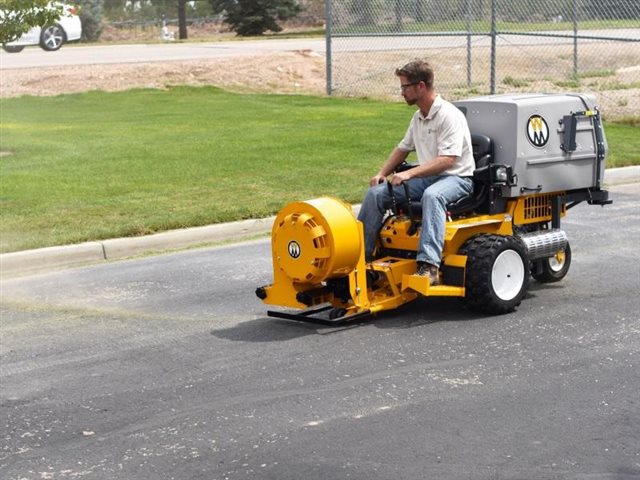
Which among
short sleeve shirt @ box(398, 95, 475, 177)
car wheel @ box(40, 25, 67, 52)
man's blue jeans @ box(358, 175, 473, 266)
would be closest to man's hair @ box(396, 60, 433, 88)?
short sleeve shirt @ box(398, 95, 475, 177)

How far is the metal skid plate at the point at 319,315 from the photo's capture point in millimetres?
7286

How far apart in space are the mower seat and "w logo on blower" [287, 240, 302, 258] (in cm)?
85

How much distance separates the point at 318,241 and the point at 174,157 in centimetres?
715

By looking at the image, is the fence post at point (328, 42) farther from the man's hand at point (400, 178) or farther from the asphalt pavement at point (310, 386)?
the man's hand at point (400, 178)

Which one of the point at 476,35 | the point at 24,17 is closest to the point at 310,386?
the point at 24,17

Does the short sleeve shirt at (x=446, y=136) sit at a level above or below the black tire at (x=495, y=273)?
above

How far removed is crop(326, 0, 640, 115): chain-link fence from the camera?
19922 millimetres

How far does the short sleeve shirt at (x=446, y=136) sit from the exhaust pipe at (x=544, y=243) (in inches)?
25.6

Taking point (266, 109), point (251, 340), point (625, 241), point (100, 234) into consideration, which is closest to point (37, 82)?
point (266, 109)

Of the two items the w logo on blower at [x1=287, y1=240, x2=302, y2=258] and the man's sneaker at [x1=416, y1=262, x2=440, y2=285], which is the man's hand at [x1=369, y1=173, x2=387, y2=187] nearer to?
the man's sneaker at [x1=416, y1=262, x2=440, y2=285]

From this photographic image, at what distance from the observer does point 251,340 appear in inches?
284

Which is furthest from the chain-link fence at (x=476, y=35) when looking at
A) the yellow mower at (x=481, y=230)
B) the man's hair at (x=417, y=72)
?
the man's hair at (x=417, y=72)

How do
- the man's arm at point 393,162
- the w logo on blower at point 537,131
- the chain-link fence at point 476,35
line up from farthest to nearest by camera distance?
the chain-link fence at point 476,35
the man's arm at point 393,162
the w logo on blower at point 537,131

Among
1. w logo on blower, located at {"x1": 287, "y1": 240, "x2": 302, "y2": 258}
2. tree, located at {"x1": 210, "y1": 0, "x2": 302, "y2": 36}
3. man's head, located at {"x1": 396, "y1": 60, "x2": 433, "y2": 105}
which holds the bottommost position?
w logo on blower, located at {"x1": 287, "y1": 240, "x2": 302, "y2": 258}
